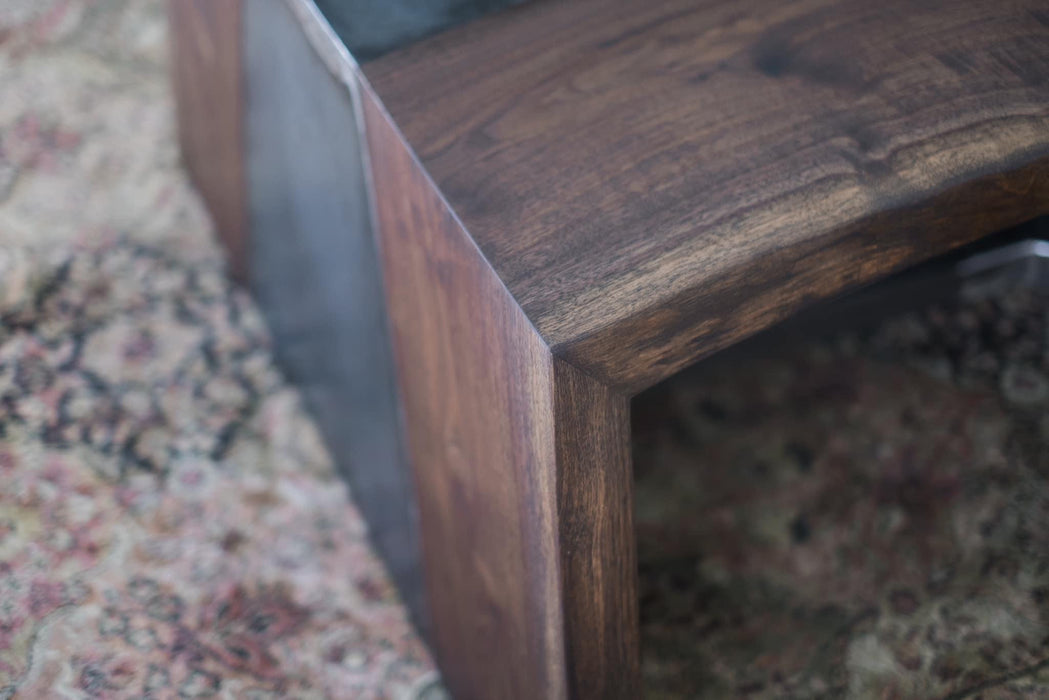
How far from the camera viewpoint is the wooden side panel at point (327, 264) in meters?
0.81

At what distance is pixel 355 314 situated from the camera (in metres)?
0.88

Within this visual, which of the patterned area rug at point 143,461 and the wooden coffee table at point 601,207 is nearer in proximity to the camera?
the wooden coffee table at point 601,207

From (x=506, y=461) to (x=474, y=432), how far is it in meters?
0.05

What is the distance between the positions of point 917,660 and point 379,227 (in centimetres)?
52

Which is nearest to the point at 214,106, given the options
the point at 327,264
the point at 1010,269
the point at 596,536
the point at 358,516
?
the point at 327,264

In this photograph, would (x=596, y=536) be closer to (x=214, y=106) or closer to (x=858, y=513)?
(x=858, y=513)

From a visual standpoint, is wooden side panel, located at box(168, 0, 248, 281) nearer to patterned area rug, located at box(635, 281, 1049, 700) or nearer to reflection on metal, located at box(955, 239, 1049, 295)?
patterned area rug, located at box(635, 281, 1049, 700)

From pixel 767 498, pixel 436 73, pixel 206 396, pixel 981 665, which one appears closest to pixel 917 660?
pixel 981 665

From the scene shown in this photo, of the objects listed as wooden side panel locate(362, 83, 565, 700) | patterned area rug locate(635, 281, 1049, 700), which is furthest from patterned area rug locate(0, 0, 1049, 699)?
wooden side panel locate(362, 83, 565, 700)

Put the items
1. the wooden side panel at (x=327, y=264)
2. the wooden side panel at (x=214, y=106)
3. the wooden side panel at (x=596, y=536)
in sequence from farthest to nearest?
the wooden side panel at (x=214, y=106) < the wooden side panel at (x=327, y=264) < the wooden side panel at (x=596, y=536)

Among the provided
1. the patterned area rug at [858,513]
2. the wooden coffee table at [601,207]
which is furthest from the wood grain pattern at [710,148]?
the patterned area rug at [858,513]

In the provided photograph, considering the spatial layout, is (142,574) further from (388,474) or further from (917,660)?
(917,660)

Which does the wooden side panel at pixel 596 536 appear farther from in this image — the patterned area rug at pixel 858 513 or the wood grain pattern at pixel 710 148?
the patterned area rug at pixel 858 513

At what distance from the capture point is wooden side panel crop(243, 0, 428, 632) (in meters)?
0.81
